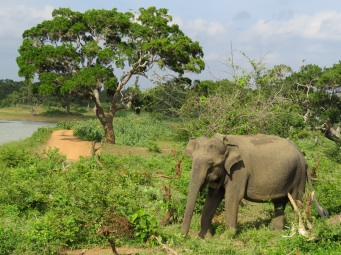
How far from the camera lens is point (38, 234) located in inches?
321

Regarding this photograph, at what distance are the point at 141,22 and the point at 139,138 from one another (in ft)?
24.8

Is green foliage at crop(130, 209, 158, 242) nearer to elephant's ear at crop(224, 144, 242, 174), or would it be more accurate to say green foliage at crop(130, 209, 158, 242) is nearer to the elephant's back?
elephant's ear at crop(224, 144, 242, 174)

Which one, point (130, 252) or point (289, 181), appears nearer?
point (130, 252)

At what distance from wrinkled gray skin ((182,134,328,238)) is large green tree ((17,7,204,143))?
17.7 m

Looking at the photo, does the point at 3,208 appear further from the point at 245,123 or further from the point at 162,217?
the point at 245,123

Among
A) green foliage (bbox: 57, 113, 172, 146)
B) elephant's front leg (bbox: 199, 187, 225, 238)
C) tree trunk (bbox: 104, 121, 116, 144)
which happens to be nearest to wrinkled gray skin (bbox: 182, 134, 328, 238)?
elephant's front leg (bbox: 199, 187, 225, 238)

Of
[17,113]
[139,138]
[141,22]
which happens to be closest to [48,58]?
[141,22]

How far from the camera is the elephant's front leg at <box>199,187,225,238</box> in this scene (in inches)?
374

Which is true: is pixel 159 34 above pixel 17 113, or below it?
above

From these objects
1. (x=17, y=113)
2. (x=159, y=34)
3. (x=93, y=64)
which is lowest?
(x=17, y=113)

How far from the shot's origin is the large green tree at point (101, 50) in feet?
88.3

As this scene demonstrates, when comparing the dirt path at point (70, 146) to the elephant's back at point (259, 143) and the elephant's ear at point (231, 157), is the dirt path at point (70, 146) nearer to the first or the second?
the elephant's back at point (259, 143)

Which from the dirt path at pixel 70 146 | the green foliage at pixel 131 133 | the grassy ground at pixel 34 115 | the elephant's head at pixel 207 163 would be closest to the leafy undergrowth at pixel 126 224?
the elephant's head at pixel 207 163

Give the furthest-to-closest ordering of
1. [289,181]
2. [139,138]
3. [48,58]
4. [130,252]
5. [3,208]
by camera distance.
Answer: [139,138] → [48,58] → [3,208] → [289,181] → [130,252]
